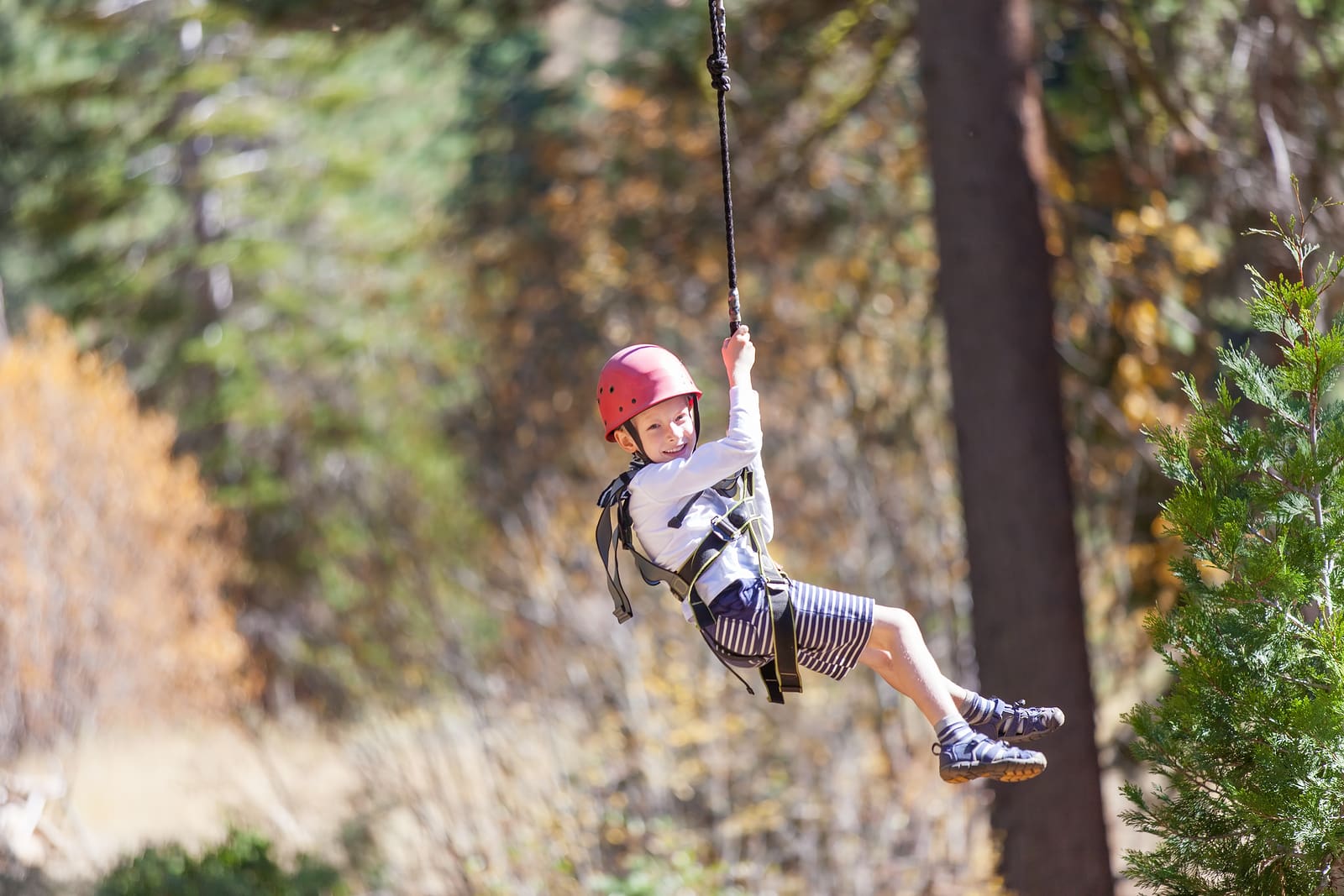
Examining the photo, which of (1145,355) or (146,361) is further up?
(1145,355)

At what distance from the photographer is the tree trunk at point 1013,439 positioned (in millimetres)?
6910

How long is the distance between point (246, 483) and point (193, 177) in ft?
14.5

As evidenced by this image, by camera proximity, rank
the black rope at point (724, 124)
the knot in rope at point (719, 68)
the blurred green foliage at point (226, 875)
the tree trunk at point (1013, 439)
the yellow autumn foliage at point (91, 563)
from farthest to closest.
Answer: the yellow autumn foliage at point (91, 563) < the blurred green foliage at point (226, 875) < the tree trunk at point (1013, 439) < the knot in rope at point (719, 68) < the black rope at point (724, 124)

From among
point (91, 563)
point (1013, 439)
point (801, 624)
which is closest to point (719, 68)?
point (801, 624)

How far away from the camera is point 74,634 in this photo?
14859 mm

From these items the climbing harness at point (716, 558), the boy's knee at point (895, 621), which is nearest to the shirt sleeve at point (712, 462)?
the climbing harness at point (716, 558)

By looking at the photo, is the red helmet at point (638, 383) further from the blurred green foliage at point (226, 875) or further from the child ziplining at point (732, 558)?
the blurred green foliage at point (226, 875)

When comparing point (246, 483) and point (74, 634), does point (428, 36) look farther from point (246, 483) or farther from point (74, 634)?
point (246, 483)

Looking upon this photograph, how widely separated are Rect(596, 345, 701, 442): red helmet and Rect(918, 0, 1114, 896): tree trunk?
12.3ft

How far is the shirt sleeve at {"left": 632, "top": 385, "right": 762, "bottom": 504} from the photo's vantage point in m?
3.42

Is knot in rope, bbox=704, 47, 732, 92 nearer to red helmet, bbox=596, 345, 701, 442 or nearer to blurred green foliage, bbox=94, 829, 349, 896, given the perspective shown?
red helmet, bbox=596, 345, 701, 442

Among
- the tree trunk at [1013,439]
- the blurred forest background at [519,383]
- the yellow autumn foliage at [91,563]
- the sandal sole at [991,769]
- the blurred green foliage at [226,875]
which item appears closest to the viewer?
the sandal sole at [991,769]

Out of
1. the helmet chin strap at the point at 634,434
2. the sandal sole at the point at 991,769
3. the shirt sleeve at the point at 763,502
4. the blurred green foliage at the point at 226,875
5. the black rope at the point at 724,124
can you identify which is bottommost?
the blurred green foliage at the point at 226,875

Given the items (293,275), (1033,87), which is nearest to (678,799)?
(1033,87)
